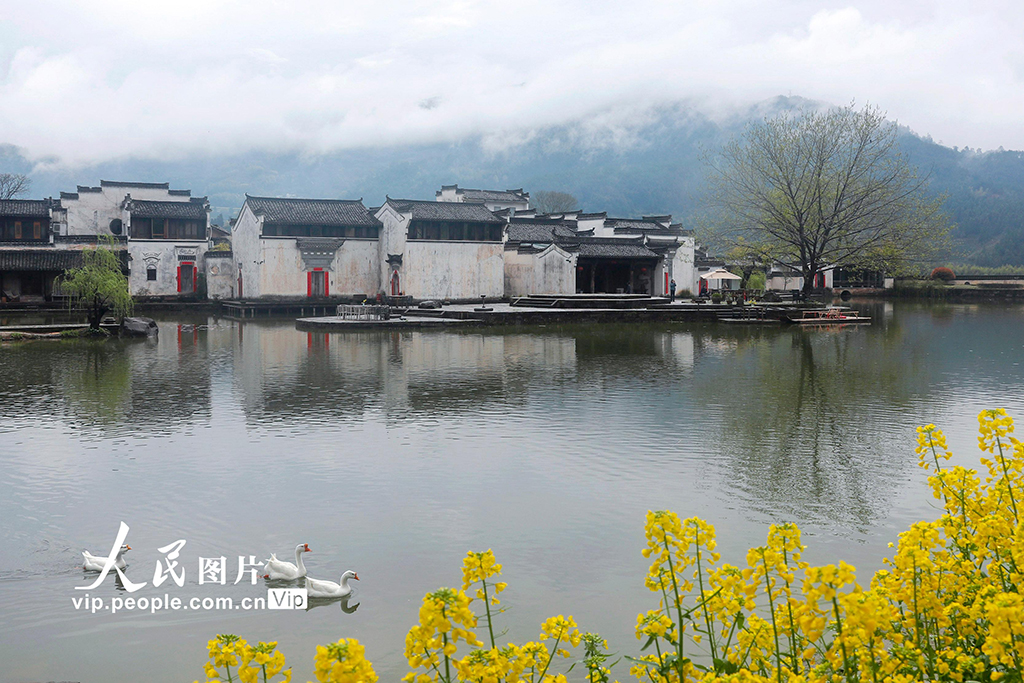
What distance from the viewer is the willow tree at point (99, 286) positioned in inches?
1124

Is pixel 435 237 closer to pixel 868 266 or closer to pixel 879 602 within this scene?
pixel 868 266

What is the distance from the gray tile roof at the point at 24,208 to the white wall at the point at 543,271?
88.4ft

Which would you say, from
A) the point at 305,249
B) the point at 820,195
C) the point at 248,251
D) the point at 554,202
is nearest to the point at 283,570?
the point at 820,195

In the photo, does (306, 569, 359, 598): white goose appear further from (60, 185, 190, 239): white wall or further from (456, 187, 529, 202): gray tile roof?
(456, 187, 529, 202): gray tile roof

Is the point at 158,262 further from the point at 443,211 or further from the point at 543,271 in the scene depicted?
the point at 543,271

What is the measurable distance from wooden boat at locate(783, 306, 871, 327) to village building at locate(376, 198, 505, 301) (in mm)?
18630

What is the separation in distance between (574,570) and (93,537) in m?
4.63

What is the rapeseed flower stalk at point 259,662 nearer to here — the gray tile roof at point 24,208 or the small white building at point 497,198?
the gray tile roof at point 24,208

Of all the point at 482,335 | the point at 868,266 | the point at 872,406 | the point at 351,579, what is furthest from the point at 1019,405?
the point at 868,266

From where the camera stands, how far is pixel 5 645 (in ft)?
20.0

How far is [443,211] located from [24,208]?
23863 mm

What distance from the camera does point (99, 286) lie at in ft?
93.6

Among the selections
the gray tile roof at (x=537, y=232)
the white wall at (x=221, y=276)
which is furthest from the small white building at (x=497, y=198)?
the white wall at (x=221, y=276)

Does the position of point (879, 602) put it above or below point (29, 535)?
above
